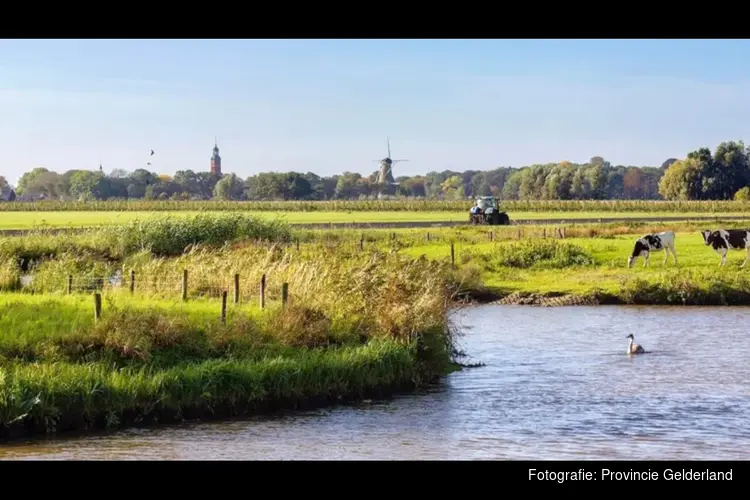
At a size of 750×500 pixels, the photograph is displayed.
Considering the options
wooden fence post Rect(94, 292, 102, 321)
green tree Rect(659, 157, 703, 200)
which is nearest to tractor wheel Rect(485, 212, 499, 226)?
wooden fence post Rect(94, 292, 102, 321)

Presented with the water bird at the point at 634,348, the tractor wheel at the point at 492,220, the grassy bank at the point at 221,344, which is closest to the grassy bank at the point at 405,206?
the tractor wheel at the point at 492,220

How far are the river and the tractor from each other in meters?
52.0

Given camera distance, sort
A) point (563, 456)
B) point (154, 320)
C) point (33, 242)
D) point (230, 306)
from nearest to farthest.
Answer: point (563, 456) < point (154, 320) < point (230, 306) < point (33, 242)

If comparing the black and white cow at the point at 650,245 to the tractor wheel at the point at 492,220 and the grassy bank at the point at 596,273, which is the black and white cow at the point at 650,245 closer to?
the grassy bank at the point at 596,273

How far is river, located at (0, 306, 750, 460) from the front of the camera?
16453mm

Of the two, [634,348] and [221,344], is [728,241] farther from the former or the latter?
[221,344]

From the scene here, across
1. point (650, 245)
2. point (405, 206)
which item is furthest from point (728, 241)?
point (405, 206)

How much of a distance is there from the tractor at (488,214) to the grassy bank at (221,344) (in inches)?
2078

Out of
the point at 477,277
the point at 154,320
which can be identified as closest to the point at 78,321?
the point at 154,320

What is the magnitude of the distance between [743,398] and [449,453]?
7790 mm

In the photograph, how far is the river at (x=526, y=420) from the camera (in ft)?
54.0
